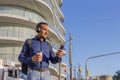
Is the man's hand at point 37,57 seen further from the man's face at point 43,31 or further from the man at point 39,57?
the man's face at point 43,31

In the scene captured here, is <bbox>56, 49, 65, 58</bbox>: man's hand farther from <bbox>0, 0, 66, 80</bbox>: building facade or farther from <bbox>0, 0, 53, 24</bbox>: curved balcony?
<bbox>0, 0, 53, 24</bbox>: curved balcony

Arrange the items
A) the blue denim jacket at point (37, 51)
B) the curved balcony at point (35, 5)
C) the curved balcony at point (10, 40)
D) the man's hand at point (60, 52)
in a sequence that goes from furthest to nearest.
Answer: the curved balcony at point (35, 5) < the curved balcony at point (10, 40) < the man's hand at point (60, 52) < the blue denim jacket at point (37, 51)

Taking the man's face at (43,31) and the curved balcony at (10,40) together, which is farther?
the curved balcony at (10,40)

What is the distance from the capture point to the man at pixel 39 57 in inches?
177

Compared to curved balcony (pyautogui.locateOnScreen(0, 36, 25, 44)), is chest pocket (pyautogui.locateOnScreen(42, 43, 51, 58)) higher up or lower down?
lower down

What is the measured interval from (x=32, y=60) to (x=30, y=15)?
30979mm

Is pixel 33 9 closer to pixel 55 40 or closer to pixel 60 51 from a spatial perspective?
pixel 55 40

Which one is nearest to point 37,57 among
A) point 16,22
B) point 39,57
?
point 39,57

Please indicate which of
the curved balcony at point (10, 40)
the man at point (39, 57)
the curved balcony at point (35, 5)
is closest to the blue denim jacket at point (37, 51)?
the man at point (39, 57)

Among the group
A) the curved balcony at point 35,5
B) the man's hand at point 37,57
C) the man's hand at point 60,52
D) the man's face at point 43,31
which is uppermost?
the curved balcony at point 35,5

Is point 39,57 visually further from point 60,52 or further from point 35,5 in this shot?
point 35,5

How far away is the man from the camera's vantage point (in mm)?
4500

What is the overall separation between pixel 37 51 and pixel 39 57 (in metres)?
0.29

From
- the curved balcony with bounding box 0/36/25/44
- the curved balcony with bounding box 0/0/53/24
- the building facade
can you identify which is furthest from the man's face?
the curved balcony with bounding box 0/0/53/24
